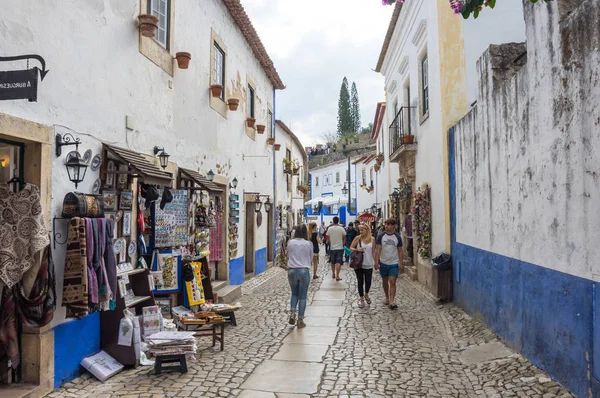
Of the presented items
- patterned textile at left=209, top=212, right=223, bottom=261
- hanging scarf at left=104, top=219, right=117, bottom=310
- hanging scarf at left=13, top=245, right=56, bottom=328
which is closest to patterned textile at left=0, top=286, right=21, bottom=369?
hanging scarf at left=13, top=245, right=56, bottom=328

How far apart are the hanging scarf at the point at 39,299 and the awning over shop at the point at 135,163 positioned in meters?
1.46

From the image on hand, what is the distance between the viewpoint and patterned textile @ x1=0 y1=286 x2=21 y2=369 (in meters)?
4.49

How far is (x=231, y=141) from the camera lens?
37.7 feet

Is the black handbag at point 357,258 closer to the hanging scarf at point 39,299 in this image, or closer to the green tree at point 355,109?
the hanging scarf at point 39,299

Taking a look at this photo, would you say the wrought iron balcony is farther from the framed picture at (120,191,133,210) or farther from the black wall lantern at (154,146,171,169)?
the framed picture at (120,191,133,210)

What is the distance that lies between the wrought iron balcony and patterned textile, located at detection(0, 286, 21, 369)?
10.5 meters

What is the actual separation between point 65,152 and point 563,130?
4.87 meters

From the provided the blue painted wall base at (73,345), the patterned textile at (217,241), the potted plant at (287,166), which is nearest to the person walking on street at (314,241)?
the patterned textile at (217,241)

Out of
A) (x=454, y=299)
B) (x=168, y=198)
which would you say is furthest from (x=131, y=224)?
(x=454, y=299)

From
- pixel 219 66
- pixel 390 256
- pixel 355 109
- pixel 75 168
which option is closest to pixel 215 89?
pixel 219 66

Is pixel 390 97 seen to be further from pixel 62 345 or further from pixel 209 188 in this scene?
pixel 62 345

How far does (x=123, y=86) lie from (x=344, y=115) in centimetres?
6754

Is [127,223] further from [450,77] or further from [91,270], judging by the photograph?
[450,77]

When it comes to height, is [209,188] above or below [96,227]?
above
